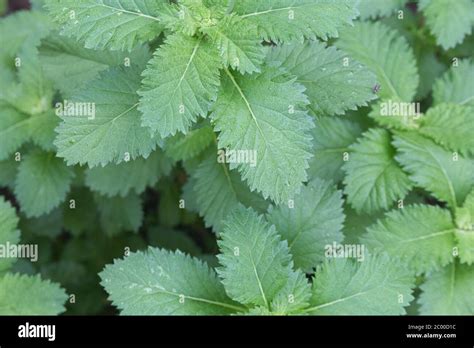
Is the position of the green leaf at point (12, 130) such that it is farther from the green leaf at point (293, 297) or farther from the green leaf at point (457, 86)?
the green leaf at point (457, 86)

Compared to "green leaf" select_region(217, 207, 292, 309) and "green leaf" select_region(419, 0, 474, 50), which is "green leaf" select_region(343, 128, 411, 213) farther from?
"green leaf" select_region(419, 0, 474, 50)

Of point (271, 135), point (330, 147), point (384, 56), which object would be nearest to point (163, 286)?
point (271, 135)

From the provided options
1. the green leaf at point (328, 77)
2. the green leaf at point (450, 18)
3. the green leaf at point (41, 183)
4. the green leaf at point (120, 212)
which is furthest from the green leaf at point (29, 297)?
the green leaf at point (450, 18)

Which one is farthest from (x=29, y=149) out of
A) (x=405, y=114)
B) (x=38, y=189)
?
(x=405, y=114)

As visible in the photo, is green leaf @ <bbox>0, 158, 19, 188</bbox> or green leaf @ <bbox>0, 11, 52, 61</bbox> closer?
green leaf @ <bbox>0, 158, 19, 188</bbox>
